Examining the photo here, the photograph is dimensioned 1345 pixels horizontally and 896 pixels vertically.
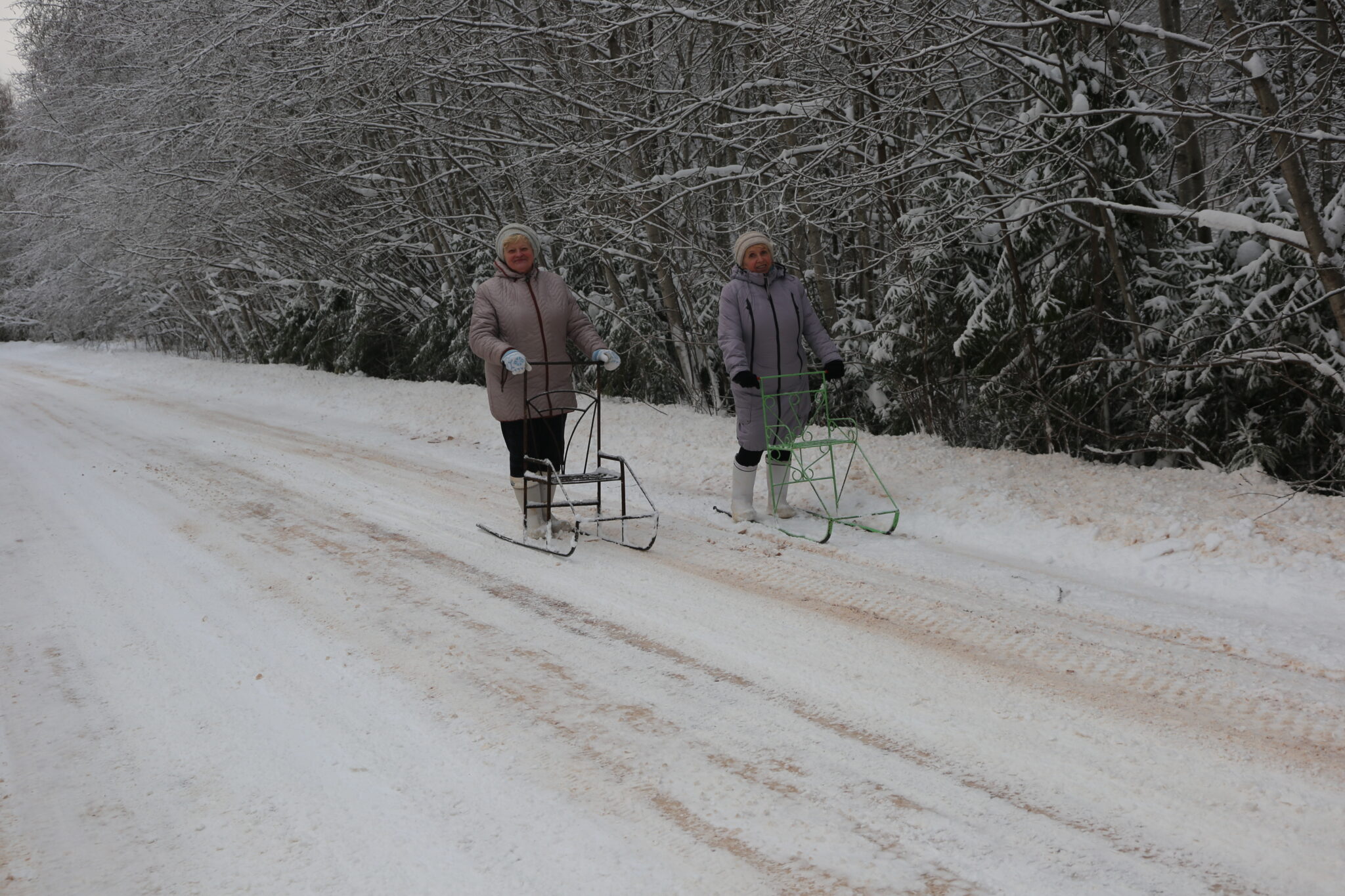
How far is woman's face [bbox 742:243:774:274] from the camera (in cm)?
632

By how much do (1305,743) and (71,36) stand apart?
21.1 meters

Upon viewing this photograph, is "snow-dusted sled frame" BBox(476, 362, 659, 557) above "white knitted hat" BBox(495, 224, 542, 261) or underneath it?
underneath

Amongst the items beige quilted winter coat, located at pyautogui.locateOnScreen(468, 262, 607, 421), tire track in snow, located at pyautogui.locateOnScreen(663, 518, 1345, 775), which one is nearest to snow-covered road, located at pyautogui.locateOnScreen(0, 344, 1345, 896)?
tire track in snow, located at pyautogui.locateOnScreen(663, 518, 1345, 775)

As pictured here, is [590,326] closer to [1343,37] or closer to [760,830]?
[760,830]

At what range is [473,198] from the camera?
49.3 feet

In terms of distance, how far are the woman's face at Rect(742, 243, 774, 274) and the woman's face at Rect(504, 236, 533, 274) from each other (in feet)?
4.55

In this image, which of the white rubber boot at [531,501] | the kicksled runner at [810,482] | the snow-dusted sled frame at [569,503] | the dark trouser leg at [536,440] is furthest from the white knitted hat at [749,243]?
the white rubber boot at [531,501]

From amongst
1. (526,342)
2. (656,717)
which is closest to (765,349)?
(526,342)

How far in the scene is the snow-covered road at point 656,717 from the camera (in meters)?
2.63

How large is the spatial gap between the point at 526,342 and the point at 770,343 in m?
1.59

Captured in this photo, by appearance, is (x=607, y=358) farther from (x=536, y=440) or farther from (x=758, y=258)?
(x=758, y=258)

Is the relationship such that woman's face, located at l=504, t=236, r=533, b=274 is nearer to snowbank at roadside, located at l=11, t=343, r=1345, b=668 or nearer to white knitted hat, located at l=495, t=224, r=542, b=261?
white knitted hat, located at l=495, t=224, r=542, b=261

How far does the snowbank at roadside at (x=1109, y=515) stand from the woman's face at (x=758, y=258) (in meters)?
1.79

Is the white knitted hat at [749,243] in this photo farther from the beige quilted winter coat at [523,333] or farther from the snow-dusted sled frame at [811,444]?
the beige quilted winter coat at [523,333]
